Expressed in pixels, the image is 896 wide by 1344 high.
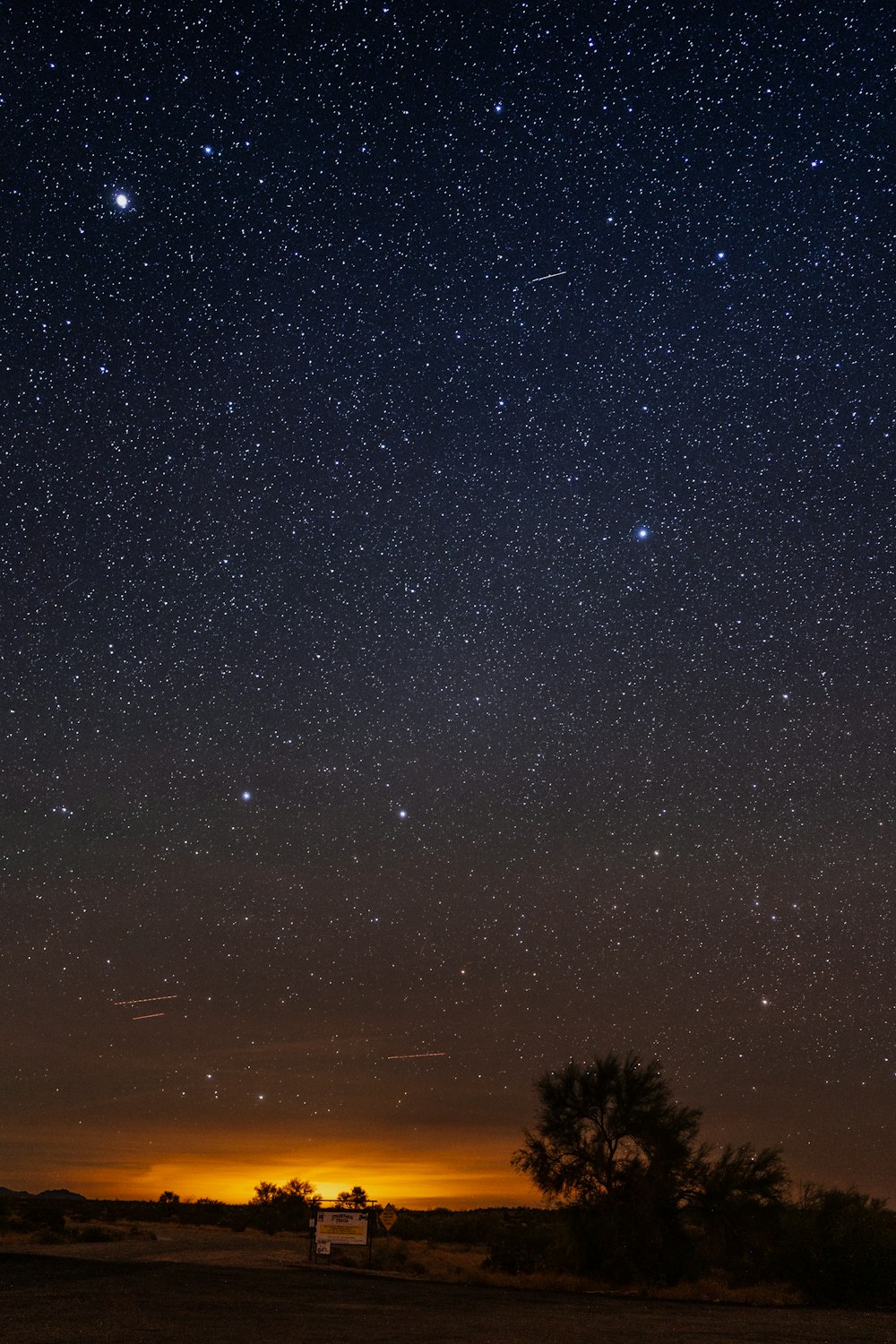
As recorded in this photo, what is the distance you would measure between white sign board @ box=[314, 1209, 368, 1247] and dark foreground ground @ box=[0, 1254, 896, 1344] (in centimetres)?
424

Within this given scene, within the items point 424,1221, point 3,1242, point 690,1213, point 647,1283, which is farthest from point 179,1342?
point 424,1221

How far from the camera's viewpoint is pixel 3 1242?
40.1 meters

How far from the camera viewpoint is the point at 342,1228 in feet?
101

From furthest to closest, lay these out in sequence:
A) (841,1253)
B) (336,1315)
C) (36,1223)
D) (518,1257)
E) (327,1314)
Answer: (36,1223)
(518,1257)
(841,1253)
(327,1314)
(336,1315)

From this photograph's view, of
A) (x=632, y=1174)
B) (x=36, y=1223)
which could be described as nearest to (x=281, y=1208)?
(x=36, y=1223)

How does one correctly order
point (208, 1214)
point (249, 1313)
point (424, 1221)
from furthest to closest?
point (208, 1214) < point (424, 1221) < point (249, 1313)

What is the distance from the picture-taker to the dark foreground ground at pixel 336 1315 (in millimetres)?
15117

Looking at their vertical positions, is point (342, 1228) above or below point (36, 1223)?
above

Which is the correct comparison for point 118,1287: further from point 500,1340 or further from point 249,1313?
point 500,1340

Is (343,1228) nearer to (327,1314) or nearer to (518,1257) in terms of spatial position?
(518,1257)

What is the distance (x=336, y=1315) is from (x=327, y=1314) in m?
0.34

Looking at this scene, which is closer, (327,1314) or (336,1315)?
(336,1315)

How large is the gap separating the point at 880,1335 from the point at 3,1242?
33637mm

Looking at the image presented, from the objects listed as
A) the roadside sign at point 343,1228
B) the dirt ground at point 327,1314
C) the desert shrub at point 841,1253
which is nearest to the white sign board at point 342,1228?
the roadside sign at point 343,1228
